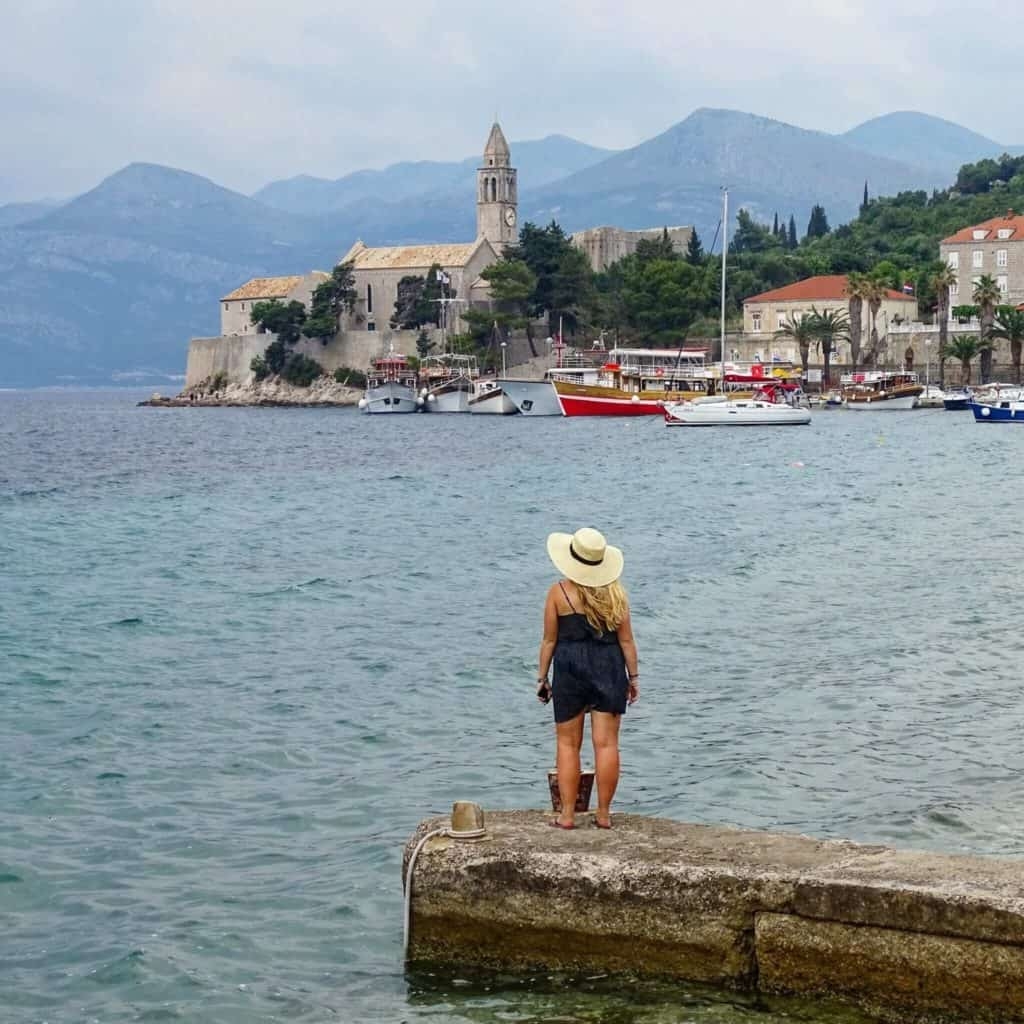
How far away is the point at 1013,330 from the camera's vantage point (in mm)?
96625

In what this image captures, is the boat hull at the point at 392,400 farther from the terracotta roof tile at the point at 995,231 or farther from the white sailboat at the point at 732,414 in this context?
the terracotta roof tile at the point at 995,231

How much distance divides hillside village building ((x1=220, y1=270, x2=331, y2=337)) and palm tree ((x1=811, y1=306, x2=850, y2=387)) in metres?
44.3

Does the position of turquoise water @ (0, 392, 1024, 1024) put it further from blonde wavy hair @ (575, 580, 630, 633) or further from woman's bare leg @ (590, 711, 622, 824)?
blonde wavy hair @ (575, 580, 630, 633)

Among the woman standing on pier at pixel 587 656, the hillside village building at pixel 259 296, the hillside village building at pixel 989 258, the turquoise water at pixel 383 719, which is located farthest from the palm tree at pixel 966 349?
the woman standing on pier at pixel 587 656

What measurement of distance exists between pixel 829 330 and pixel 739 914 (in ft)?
323

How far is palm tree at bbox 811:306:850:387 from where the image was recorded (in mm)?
102562

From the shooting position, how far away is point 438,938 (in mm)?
7418

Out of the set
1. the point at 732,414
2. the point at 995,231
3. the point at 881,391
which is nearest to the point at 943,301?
the point at 995,231

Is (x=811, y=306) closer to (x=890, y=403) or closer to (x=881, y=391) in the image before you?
(x=881, y=391)

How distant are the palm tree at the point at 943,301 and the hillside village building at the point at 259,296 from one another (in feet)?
169

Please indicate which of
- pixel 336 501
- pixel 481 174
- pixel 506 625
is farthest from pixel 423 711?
pixel 481 174

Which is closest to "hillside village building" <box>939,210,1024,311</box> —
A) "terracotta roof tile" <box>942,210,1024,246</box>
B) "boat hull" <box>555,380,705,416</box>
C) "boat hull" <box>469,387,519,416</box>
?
"terracotta roof tile" <box>942,210,1024,246</box>

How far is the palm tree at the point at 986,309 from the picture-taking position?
9744cm

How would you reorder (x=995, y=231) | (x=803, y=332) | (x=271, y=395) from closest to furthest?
1. (x=803, y=332)
2. (x=995, y=231)
3. (x=271, y=395)
